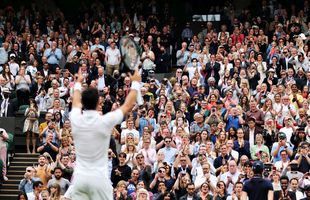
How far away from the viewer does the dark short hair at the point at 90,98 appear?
10.7 m

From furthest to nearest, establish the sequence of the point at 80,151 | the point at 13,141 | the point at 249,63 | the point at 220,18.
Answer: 1. the point at 220,18
2. the point at 249,63
3. the point at 13,141
4. the point at 80,151

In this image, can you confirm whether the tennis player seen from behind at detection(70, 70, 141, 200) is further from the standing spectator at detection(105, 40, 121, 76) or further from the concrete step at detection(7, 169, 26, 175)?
the standing spectator at detection(105, 40, 121, 76)

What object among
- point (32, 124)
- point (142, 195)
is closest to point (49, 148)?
point (32, 124)

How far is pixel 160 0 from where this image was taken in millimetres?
36375

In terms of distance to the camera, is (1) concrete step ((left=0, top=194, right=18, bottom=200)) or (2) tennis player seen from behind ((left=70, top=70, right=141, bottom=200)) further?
(1) concrete step ((left=0, top=194, right=18, bottom=200))

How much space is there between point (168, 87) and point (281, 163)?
246 inches

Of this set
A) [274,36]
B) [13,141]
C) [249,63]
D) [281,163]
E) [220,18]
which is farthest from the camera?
[220,18]

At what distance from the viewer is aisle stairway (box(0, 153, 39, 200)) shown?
24828mm

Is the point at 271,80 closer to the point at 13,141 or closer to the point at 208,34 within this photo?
the point at 208,34


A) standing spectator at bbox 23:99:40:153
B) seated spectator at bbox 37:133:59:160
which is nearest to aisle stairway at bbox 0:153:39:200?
standing spectator at bbox 23:99:40:153

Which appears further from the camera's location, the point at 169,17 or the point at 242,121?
the point at 169,17

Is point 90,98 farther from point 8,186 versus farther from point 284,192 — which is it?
point 8,186

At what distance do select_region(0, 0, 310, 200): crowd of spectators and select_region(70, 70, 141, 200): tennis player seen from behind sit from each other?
852 centimetres


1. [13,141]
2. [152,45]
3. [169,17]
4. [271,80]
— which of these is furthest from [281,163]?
[169,17]
